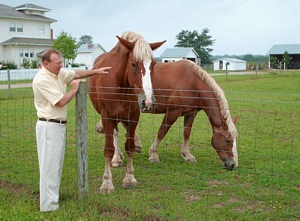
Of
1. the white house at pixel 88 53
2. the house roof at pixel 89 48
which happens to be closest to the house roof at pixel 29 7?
the house roof at pixel 89 48

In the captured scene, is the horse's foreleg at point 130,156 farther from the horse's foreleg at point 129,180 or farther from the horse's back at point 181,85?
the horse's back at point 181,85

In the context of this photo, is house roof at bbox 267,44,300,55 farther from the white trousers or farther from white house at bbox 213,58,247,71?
the white trousers

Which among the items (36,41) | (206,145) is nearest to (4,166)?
(206,145)

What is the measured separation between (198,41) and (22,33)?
131 feet

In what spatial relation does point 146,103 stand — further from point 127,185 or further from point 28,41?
point 28,41

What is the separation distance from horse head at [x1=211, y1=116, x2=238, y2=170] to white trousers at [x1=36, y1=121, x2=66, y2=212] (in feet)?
8.96

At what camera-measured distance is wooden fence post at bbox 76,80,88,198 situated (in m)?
4.62

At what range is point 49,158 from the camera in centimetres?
432

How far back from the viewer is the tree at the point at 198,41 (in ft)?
241

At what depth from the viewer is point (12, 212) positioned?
4375 mm

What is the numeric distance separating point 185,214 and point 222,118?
2.29m

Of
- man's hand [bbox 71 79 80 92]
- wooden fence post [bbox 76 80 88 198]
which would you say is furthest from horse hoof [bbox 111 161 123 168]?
man's hand [bbox 71 79 80 92]

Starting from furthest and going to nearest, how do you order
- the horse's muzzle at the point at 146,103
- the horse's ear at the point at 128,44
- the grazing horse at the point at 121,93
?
the grazing horse at the point at 121,93 < the horse's ear at the point at 128,44 < the horse's muzzle at the point at 146,103

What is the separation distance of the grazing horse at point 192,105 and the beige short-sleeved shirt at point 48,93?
191 cm
